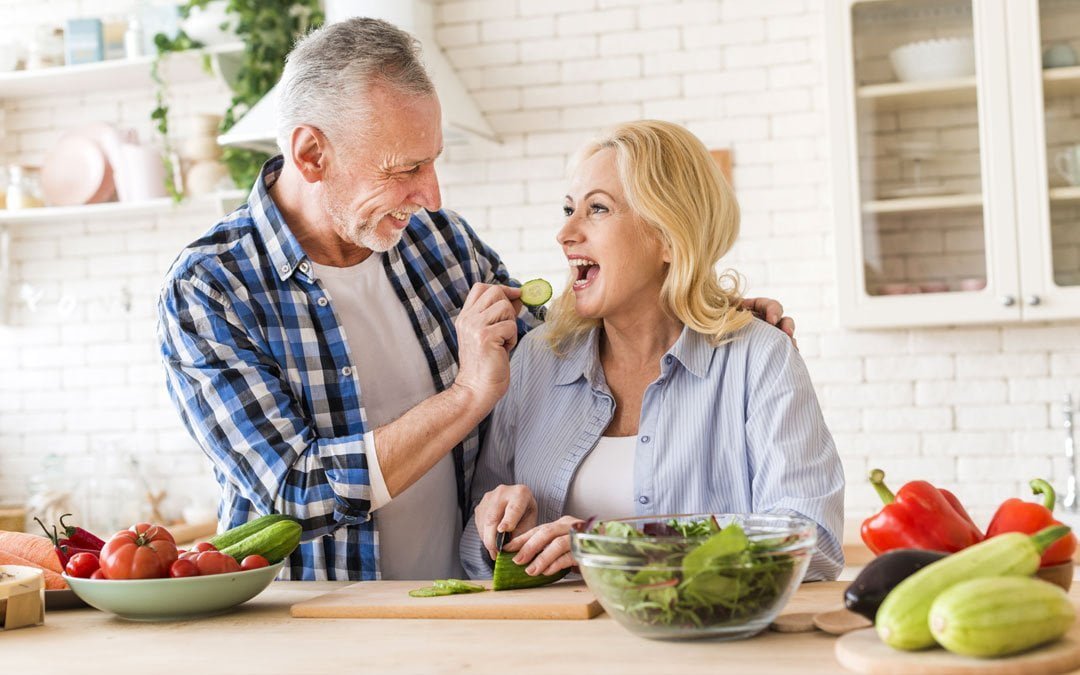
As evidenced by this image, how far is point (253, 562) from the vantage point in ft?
6.02

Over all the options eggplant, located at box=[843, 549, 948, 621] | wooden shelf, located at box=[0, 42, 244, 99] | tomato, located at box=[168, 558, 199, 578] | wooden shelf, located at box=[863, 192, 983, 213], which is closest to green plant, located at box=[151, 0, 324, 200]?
wooden shelf, located at box=[0, 42, 244, 99]

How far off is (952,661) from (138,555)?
117 centimetres

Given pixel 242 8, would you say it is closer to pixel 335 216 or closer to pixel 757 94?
pixel 757 94

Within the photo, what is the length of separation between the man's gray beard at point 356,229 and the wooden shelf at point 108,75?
2.20 m

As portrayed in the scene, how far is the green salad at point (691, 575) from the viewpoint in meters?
1.37

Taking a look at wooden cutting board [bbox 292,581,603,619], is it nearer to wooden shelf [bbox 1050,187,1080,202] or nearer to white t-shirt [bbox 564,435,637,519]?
white t-shirt [bbox 564,435,637,519]

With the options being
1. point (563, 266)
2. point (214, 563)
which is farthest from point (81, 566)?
point (563, 266)

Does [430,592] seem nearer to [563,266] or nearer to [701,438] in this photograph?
[701,438]

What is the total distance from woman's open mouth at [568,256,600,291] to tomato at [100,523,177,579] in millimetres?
926

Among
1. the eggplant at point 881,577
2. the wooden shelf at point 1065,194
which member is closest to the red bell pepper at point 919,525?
the eggplant at point 881,577

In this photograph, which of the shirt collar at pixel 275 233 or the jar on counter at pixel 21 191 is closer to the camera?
the shirt collar at pixel 275 233

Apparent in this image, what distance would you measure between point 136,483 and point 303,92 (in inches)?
104

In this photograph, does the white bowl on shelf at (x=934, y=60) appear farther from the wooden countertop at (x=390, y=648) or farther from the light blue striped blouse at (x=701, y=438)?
the wooden countertop at (x=390, y=648)

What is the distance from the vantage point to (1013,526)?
159 centimetres
